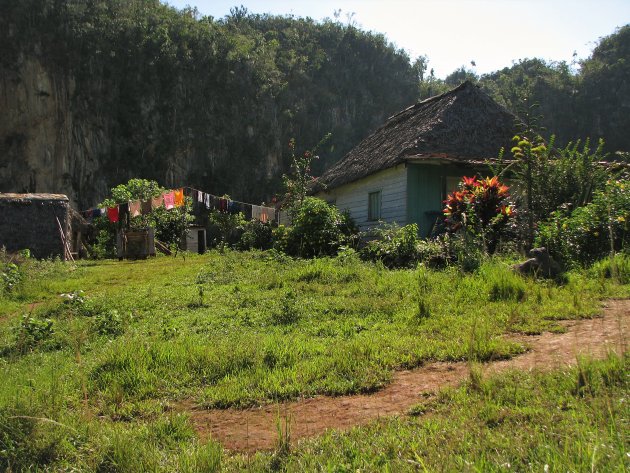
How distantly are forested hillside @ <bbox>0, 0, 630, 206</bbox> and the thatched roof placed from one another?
18615 mm

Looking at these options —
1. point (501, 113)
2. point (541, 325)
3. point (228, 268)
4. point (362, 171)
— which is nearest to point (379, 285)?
point (541, 325)

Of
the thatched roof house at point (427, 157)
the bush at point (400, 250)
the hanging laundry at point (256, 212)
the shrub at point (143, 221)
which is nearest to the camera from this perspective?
the bush at point (400, 250)

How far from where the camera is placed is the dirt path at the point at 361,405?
268cm

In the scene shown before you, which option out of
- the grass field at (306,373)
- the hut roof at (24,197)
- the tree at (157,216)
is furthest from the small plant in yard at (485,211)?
the tree at (157,216)

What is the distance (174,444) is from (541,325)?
320cm

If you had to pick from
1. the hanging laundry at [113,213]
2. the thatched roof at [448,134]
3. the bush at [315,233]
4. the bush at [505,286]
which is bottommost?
the bush at [505,286]

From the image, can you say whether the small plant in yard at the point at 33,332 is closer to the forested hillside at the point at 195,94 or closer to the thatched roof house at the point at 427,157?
the thatched roof house at the point at 427,157

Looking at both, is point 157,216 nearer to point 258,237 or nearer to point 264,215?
point 258,237

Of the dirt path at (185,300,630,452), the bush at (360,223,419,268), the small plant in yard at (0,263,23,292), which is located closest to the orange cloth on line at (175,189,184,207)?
the small plant in yard at (0,263,23,292)

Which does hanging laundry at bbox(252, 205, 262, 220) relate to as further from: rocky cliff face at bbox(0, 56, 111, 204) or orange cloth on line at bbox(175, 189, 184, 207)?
rocky cliff face at bbox(0, 56, 111, 204)

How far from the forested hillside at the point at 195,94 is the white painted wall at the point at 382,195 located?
56.7 ft

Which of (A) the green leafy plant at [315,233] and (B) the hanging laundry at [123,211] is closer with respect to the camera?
(A) the green leafy plant at [315,233]

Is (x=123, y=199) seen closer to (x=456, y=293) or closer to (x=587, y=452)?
(x=456, y=293)

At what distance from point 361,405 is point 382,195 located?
35.2 ft
